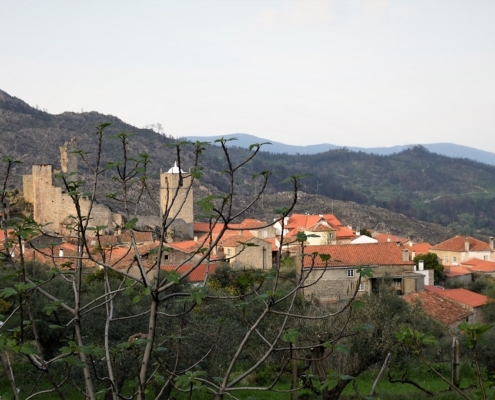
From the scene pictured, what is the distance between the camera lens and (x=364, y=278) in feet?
85.9

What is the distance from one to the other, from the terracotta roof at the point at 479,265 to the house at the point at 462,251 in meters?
2.92

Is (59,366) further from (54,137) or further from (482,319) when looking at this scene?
(54,137)

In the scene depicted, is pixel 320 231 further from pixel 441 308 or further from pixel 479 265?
pixel 441 308

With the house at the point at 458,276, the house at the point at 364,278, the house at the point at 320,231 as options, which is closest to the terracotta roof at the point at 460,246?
the house at the point at 320,231

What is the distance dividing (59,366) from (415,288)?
18.8 meters

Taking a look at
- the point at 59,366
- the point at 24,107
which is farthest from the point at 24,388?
the point at 24,107

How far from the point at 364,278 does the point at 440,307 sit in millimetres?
2861

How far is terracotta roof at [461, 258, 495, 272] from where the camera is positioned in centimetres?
4194

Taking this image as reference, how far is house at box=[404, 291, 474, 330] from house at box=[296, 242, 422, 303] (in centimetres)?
94

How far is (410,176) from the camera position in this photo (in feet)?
651

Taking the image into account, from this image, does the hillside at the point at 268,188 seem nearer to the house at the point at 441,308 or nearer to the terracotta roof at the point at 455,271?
the house at the point at 441,308

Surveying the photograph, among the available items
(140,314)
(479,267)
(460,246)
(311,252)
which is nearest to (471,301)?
(311,252)

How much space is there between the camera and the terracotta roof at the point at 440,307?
81.3 ft

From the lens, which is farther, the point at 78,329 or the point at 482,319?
the point at 482,319
